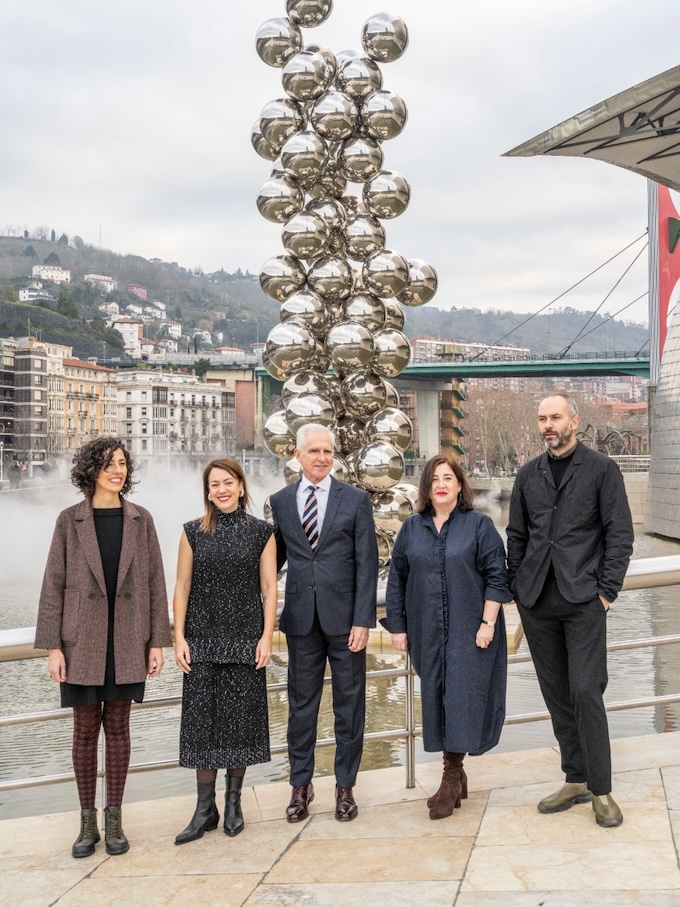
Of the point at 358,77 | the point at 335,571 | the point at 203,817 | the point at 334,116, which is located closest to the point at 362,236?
the point at 334,116

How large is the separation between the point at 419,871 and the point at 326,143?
6.05 metres

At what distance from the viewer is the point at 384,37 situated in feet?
25.4

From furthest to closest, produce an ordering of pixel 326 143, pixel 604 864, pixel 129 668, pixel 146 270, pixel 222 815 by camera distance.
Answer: pixel 146 270, pixel 326 143, pixel 222 815, pixel 129 668, pixel 604 864

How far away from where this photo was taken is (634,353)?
48.5 m

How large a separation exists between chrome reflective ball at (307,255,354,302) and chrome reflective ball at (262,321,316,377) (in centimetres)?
39

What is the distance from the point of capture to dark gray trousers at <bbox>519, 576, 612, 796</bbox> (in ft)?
10.2

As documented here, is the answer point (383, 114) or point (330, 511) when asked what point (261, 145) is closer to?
point (383, 114)

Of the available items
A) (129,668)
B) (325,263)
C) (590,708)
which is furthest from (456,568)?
(325,263)

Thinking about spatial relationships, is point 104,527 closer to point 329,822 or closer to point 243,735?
point 243,735

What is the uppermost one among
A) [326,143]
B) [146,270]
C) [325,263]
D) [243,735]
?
[146,270]

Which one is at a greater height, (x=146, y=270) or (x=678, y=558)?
(x=146, y=270)

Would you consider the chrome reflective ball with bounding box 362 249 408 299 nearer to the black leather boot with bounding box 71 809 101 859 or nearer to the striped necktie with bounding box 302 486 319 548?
the striped necktie with bounding box 302 486 319 548

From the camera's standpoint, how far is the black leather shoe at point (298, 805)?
3.21m

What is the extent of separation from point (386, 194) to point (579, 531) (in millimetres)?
5135
